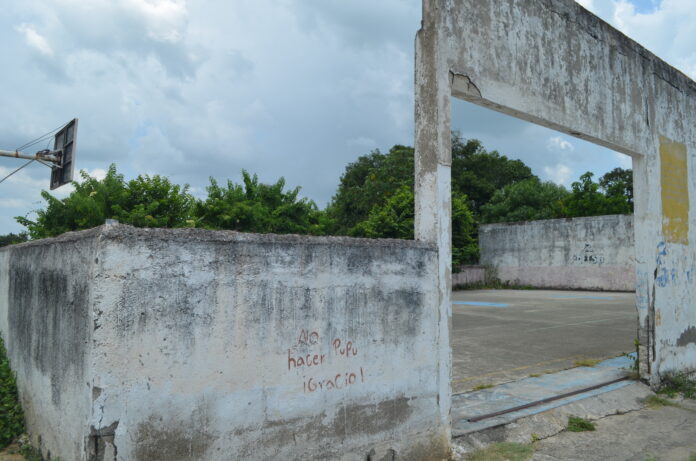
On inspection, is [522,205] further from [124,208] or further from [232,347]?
[232,347]

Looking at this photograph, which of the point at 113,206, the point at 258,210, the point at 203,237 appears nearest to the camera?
the point at 203,237

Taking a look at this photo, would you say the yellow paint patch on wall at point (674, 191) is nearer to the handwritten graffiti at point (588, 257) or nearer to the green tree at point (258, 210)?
the green tree at point (258, 210)

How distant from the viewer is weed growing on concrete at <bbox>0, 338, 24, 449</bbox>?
445 cm

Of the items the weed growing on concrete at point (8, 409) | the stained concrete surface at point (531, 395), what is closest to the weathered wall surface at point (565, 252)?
the stained concrete surface at point (531, 395)

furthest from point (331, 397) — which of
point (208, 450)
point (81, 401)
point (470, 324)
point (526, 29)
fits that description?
point (470, 324)

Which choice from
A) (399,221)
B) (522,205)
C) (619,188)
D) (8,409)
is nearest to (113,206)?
(8,409)

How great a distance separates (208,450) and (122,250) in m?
1.22

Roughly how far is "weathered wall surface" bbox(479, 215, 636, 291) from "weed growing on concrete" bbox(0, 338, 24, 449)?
22350 millimetres

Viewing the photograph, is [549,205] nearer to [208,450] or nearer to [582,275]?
[582,275]

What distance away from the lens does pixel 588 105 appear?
5594 mm

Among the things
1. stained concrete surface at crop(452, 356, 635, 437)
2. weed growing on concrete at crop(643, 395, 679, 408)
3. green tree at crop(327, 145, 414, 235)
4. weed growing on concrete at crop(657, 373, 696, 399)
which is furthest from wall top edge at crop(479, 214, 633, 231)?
weed growing on concrete at crop(643, 395, 679, 408)

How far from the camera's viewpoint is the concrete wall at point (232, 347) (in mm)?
2750

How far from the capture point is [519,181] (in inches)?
1452

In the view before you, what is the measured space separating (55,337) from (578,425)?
4.49m
